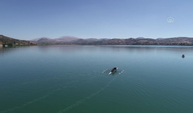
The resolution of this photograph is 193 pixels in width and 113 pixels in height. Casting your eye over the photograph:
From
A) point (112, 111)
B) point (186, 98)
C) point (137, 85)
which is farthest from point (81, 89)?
point (186, 98)

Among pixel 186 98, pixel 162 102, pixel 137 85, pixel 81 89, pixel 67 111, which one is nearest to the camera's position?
pixel 67 111

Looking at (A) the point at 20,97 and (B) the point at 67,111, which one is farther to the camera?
(A) the point at 20,97

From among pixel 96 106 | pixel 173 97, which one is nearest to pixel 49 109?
Answer: pixel 96 106

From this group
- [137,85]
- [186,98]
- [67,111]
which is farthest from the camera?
[137,85]

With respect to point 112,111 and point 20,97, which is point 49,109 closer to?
point 20,97

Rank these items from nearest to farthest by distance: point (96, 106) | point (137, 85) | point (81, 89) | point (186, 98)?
1. point (96, 106)
2. point (186, 98)
3. point (81, 89)
4. point (137, 85)

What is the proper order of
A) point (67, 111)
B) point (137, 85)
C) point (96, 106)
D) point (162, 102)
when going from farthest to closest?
point (137, 85)
point (162, 102)
point (96, 106)
point (67, 111)

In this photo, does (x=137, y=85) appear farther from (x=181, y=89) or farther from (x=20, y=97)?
(x=20, y=97)

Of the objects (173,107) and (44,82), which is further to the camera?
(44,82)
